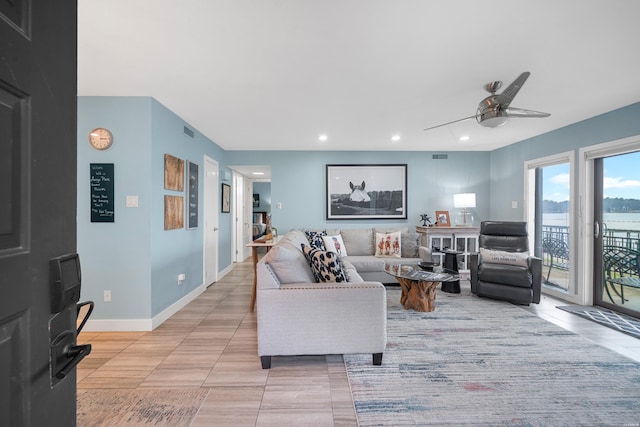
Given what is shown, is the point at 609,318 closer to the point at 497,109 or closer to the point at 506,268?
the point at 506,268

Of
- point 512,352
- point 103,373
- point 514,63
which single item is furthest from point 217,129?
point 512,352

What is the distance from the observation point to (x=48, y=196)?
62cm

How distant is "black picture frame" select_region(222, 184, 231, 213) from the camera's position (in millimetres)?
5180

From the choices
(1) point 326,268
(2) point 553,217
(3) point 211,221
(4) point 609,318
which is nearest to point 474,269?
(4) point 609,318

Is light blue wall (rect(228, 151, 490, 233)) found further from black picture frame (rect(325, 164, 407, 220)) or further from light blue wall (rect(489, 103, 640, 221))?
A: light blue wall (rect(489, 103, 640, 221))

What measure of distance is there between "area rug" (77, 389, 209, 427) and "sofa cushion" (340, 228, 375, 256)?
3252mm

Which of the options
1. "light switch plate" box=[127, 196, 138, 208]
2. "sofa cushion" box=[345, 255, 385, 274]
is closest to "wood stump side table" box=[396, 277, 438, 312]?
"sofa cushion" box=[345, 255, 385, 274]

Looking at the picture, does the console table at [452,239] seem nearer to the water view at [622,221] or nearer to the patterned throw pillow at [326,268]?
the water view at [622,221]

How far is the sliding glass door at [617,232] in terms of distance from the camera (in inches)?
129

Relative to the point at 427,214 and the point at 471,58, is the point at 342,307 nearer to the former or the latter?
the point at 471,58

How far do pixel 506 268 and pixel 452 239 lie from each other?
4.24 ft

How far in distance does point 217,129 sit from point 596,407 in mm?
4708

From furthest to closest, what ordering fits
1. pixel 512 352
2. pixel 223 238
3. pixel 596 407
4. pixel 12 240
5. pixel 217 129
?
pixel 223 238 < pixel 217 129 < pixel 512 352 < pixel 596 407 < pixel 12 240

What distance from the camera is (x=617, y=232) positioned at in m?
3.43
